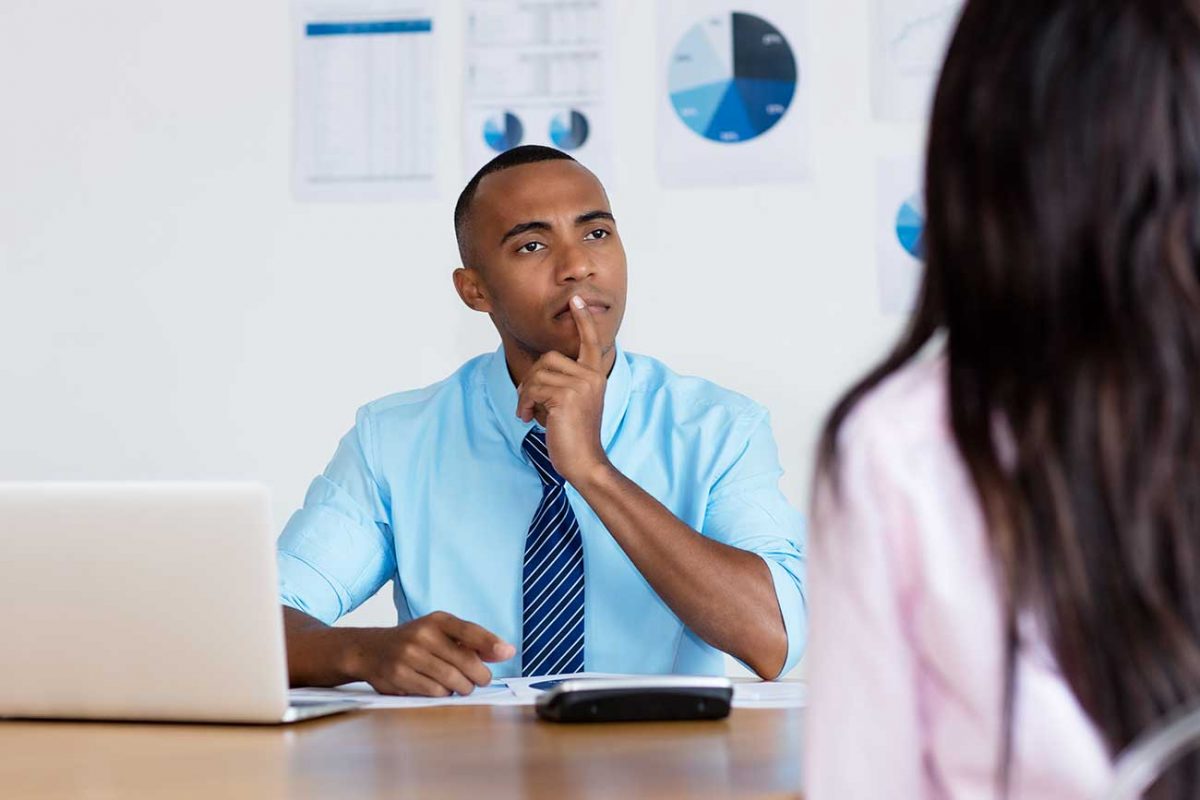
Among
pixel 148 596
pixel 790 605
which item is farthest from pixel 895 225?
pixel 148 596

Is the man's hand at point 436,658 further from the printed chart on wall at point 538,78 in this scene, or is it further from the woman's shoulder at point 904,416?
the printed chart on wall at point 538,78

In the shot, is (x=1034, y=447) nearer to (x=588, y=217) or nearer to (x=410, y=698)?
(x=410, y=698)

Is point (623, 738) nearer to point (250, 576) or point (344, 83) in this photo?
point (250, 576)

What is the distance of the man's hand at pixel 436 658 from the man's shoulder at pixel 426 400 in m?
0.70

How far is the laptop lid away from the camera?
1281 mm

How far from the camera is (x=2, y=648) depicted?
1.36 metres

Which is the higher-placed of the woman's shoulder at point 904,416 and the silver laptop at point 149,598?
the woman's shoulder at point 904,416

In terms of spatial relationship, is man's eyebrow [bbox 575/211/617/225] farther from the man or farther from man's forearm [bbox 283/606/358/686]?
man's forearm [bbox 283/606/358/686]

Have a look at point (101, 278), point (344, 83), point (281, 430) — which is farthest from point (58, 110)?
point (281, 430)

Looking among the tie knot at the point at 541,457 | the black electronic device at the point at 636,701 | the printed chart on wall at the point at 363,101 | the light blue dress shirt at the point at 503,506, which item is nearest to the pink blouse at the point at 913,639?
the black electronic device at the point at 636,701

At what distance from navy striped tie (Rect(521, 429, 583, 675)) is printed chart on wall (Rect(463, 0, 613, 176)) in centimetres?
93

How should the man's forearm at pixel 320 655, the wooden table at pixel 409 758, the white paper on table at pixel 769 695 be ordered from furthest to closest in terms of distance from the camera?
1. the man's forearm at pixel 320 655
2. the white paper on table at pixel 769 695
3. the wooden table at pixel 409 758

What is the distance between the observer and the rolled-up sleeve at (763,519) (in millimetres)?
1861

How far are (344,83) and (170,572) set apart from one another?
176 cm
